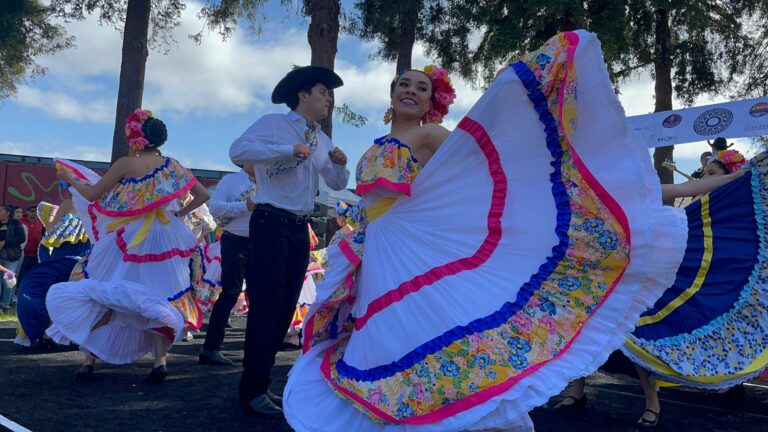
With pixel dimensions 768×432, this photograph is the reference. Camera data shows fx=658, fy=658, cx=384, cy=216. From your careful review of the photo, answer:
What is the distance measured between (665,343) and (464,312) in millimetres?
→ 1637

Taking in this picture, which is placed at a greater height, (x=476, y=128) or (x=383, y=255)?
(x=476, y=128)

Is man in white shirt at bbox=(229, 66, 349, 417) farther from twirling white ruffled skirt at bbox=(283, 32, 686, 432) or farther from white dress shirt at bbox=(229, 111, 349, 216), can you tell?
twirling white ruffled skirt at bbox=(283, 32, 686, 432)

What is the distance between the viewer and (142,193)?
4285mm

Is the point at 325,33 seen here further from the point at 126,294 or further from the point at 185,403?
the point at 185,403

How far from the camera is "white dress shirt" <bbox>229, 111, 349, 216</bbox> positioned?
3312mm

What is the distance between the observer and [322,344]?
283cm

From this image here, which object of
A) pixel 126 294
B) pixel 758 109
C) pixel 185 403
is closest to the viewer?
pixel 185 403

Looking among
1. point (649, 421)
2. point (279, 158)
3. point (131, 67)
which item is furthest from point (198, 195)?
point (131, 67)

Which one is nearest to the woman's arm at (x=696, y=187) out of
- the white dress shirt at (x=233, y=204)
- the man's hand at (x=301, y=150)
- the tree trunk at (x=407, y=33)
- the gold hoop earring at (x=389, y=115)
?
the gold hoop earring at (x=389, y=115)

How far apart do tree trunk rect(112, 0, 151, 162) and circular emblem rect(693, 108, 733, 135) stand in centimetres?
732

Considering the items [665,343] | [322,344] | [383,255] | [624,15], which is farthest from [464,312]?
[624,15]

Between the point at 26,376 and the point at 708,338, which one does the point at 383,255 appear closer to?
the point at 708,338

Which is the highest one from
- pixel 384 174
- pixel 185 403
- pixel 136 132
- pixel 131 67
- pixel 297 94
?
pixel 131 67

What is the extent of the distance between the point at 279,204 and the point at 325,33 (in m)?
5.45
